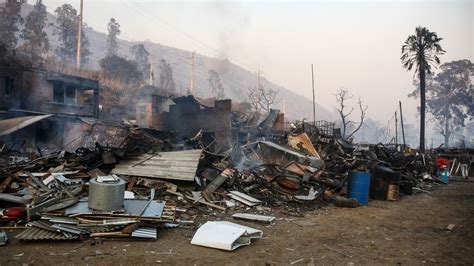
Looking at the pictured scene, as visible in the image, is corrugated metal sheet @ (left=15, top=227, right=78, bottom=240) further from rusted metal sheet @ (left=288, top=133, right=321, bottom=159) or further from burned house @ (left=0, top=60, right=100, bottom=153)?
burned house @ (left=0, top=60, right=100, bottom=153)

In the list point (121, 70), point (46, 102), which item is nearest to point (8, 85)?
point (46, 102)

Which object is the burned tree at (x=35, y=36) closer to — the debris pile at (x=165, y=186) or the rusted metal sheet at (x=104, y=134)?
the rusted metal sheet at (x=104, y=134)

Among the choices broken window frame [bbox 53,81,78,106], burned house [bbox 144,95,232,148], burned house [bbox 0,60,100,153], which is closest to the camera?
burned house [bbox 0,60,100,153]

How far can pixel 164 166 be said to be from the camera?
910 cm

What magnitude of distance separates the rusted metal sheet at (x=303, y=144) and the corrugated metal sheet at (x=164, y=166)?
597cm

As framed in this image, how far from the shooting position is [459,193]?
41.3 feet

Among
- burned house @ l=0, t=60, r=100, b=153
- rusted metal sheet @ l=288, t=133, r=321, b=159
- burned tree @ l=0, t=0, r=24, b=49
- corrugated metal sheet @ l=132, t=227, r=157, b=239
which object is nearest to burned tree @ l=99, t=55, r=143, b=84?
burned tree @ l=0, t=0, r=24, b=49

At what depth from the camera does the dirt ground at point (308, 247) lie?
4.52 m

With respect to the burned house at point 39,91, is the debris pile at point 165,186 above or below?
below

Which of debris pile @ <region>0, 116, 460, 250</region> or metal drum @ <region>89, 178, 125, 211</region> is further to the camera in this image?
metal drum @ <region>89, 178, 125, 211</region>

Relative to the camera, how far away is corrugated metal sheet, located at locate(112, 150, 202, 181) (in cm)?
869

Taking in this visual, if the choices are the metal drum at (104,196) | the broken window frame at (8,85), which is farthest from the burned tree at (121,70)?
the metal drum at (104,196)

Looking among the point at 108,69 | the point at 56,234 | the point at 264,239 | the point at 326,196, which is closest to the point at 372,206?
the point at 326,196

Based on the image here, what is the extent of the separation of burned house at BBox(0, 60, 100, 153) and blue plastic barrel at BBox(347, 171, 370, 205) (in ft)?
53.6
